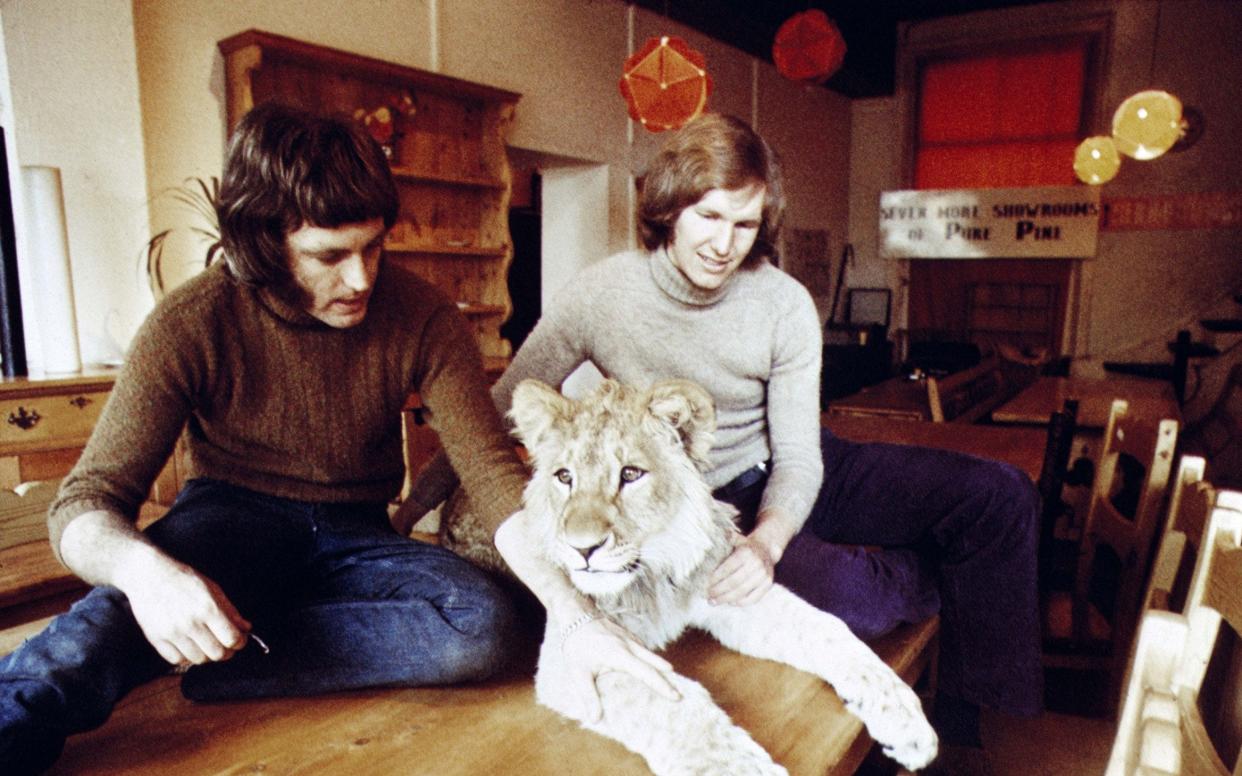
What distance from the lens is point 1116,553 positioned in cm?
246

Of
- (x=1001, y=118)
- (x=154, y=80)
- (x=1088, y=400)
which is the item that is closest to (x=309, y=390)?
(x=154, y=80)

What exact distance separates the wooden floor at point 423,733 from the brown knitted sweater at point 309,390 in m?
0.35

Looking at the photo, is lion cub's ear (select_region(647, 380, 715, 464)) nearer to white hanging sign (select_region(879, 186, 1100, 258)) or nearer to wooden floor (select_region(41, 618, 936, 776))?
wooden floor (select_region(41, 618, 936, 776))

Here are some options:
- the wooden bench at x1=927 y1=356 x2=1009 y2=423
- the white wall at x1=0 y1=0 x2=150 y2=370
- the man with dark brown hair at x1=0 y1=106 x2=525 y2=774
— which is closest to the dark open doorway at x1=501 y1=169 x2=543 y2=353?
the white wall at x1=0 y1=0 x2=150 y2=370

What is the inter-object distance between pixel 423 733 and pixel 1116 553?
2.15 m

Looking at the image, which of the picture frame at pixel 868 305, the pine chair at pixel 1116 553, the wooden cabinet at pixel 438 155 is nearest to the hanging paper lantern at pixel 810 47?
the wooden cabinet at pixel 438 155

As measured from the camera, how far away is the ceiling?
6.81 meters

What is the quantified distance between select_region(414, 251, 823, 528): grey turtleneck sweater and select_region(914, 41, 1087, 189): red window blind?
812cm

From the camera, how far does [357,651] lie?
4.54 ft

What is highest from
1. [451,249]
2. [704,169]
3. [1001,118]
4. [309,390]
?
[1001,118]

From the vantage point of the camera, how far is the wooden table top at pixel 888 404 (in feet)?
12.9

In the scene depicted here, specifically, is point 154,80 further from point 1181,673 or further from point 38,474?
point 1181,673

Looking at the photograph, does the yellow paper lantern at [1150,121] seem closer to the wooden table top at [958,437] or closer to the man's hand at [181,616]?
the wooden table top at [958,437]

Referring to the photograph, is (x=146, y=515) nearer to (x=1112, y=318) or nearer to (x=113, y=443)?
(x=113, y=443)
